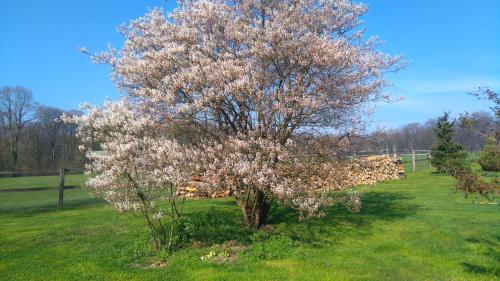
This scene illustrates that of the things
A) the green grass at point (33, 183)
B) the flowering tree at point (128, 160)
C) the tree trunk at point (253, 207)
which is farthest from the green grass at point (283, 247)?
the green grass at point (33, 183)

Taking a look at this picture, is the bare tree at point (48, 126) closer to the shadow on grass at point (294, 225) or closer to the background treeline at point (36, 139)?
the background treeline at point (36, 139)

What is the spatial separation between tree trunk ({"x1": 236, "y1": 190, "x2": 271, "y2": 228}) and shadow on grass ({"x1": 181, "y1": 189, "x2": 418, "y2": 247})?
0.21 meters

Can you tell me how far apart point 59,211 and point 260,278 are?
10.7m

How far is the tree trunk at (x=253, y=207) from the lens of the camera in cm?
941

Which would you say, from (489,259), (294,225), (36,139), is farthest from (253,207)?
(36,139)

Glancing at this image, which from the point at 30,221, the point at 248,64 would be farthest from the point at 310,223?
the point at 30,221

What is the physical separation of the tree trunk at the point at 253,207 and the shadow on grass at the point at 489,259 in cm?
422

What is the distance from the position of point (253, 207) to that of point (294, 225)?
1.14 metres

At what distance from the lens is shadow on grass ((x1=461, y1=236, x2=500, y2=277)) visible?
6.77 m

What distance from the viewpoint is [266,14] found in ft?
32.0

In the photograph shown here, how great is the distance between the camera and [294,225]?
989 centimetres

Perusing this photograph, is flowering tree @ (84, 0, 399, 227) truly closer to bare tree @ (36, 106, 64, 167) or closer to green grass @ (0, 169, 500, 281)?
green grass @ (0, 169, 500, 281)

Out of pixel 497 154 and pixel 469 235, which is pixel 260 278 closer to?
pixel 497 154

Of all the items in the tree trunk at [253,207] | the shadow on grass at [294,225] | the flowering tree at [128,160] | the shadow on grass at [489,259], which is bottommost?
the shadow on grass at [489,259]
